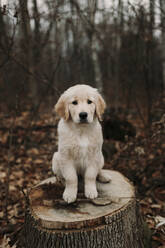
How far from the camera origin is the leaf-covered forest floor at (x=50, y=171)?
2977mm

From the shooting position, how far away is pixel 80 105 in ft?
7.04

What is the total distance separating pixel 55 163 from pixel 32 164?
254 centimetres

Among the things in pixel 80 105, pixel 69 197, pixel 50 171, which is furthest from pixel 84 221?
pixel 50 171

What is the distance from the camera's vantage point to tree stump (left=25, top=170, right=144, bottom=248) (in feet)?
6.52

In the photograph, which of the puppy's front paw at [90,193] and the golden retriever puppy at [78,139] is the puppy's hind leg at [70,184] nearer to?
the golden retriever puppy at [78,139]

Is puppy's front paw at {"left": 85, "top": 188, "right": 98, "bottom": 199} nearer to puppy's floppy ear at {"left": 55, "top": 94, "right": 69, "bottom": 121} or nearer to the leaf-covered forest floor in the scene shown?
the leaf-covered forest floor

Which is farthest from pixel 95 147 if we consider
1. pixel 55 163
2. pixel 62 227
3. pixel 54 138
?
pixel 54 138

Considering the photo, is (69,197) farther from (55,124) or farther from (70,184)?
(55,124)

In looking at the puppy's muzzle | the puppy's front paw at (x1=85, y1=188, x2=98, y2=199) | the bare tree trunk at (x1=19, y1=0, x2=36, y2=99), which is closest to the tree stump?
the puppy's front paw at (x1=85, y1=188, x2=98, y2=199)

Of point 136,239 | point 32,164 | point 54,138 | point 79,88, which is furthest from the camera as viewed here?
point 54,138

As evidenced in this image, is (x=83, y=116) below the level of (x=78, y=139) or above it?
above

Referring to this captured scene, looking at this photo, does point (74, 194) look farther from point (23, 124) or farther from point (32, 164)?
point (23, 124)

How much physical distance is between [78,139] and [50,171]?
2401 mm

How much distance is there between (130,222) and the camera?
2.30m
